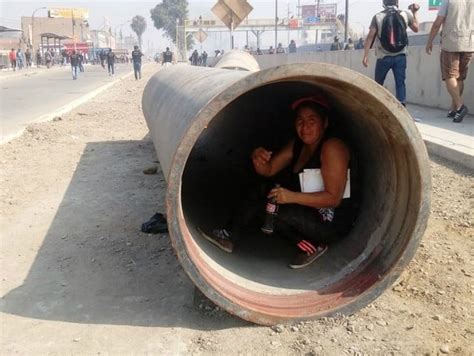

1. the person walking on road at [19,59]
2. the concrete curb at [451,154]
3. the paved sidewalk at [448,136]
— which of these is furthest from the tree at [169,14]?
the concrete curb at [451,154]

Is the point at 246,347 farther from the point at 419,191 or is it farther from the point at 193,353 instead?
the point at 419,191

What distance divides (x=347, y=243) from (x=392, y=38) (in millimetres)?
4673

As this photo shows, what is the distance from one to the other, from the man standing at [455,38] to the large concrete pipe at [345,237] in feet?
12.9

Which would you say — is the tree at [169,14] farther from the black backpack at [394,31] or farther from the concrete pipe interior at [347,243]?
the concrete pipe interior at [347,243]

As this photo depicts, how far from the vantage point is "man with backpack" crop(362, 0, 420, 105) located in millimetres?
7441

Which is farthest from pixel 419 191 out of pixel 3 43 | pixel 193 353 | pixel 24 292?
pixel 3 43

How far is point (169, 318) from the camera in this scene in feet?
10.4

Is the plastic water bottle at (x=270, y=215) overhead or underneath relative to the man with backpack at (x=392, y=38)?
underneath

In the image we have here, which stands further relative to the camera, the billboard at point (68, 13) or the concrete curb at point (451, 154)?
the billboard at point (68, 13)

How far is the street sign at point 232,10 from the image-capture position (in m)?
13.1

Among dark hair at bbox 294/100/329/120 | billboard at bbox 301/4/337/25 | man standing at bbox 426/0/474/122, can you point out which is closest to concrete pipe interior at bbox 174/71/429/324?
dark hair at bbox 294/100/329/120

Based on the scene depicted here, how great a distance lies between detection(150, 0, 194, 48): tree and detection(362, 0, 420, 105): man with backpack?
364ft

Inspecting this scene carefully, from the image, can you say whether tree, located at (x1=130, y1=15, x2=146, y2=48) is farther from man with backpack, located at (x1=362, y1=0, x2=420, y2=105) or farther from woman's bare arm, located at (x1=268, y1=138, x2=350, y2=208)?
woman's bare arm, located at (x1=268, y1=138, x2=350, y2=208)

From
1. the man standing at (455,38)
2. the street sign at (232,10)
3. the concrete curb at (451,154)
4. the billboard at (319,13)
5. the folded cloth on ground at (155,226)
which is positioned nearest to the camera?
the folded cloth on ground at (155,226)
